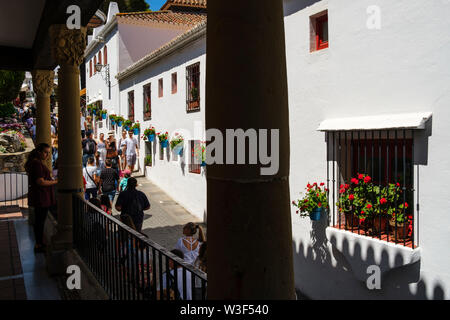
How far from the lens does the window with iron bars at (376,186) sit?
5.69 meters

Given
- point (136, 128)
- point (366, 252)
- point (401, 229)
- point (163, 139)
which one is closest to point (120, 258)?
point (366, 252)

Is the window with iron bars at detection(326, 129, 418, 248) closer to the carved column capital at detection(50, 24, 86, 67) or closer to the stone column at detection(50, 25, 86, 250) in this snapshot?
the stone column at detection(50, 25, 86, 250)

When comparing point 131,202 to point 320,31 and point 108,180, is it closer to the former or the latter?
point 108,180

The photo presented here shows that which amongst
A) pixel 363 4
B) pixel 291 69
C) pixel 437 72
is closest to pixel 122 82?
pixel 291 69

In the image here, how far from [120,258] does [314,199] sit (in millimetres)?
3748

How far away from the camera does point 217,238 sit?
1.52 meters

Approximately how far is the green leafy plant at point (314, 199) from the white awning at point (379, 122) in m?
1.03

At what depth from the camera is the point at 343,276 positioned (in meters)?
6.74

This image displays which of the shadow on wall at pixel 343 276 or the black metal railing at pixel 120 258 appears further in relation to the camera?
the shadow on wall at pixel 343 276

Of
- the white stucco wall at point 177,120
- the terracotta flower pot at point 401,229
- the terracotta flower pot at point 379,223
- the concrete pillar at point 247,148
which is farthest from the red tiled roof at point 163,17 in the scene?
the concrete pillar at point 247,148

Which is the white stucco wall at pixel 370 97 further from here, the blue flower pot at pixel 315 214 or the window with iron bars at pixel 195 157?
the window with iron bars at pixel 195 157

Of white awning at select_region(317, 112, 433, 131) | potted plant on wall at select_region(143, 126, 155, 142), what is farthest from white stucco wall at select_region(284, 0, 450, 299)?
potted plant on wall at select_region(143, 126, 155, 142)
